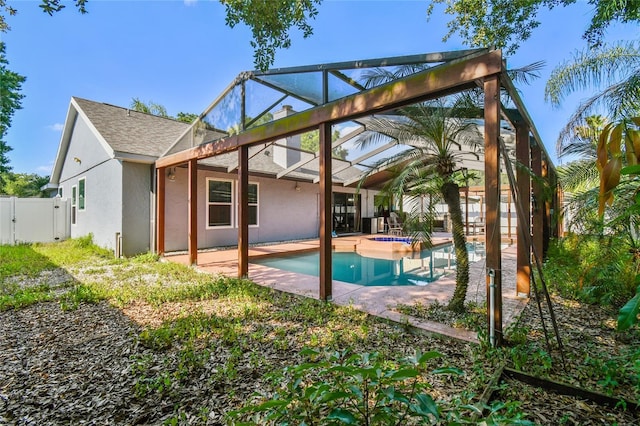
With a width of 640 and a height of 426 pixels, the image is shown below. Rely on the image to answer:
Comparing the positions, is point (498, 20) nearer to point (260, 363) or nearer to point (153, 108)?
point (260, 363)

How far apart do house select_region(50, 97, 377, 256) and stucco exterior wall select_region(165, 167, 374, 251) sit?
1.3 inches

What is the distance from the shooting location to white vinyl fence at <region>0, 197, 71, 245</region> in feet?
38.1

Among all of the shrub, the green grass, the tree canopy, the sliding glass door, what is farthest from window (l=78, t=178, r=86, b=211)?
the shrub

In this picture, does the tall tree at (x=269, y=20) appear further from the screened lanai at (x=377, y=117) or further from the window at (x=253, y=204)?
the window at (x=253, y=204)

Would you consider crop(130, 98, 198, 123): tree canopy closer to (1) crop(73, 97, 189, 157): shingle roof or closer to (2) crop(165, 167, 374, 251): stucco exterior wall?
(1) crop(73, 97, 189, 157): shingle roof

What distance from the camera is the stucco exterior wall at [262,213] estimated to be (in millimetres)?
9953

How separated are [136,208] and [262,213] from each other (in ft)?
15.0

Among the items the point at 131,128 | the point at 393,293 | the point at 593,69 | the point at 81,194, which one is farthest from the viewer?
the point at 81,194

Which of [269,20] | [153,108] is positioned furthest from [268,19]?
[153,108]

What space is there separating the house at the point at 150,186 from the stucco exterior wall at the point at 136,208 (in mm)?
26

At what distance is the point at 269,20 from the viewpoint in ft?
15.6

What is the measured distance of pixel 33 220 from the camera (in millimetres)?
12055

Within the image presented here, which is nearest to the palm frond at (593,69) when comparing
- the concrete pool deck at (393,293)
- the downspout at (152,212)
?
the concrete pool deck at (393,293)

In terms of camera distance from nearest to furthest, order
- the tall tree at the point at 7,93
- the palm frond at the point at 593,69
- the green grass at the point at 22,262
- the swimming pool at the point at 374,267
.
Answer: the palm frond at the point at 593,69 < the green grass at the point at 22,262 < the swimming pool at the point at 374,267 < the tall tree at the point at 7,93
